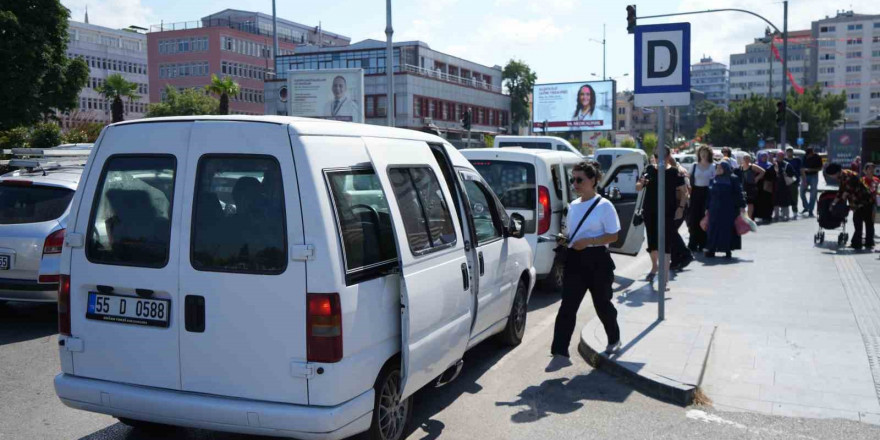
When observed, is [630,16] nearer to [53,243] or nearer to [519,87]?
[53,243]

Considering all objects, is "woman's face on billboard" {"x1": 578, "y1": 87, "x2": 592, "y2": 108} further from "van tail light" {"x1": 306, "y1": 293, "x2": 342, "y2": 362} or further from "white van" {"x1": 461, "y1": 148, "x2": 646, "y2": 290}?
"van tail light" {"x1": 306, "y1": 293, "x2": 342, "y2": 362}

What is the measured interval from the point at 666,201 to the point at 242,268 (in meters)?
7.37

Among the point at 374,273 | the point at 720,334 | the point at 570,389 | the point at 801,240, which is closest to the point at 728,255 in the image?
the point at 801,240

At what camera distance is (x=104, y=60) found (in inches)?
4161

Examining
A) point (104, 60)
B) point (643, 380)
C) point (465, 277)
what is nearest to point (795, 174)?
point (643, 380)

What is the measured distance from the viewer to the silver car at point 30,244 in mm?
7906

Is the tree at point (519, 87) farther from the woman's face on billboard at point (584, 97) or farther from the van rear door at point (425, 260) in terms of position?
the van rear door at point (425, 260)

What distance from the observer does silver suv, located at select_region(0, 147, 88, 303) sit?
25.9 ft

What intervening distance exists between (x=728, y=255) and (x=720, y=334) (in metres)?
6.09

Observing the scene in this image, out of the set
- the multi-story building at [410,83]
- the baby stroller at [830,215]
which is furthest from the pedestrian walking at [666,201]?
the multi-story building at [410,83]

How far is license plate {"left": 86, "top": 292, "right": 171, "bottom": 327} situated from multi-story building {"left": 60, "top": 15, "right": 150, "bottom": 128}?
102 m

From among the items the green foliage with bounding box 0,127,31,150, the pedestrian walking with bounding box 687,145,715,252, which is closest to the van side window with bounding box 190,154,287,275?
the pedestrian walking with bounding box 687,145,715,252

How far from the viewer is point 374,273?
179 inches

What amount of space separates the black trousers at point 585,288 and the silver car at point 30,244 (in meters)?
4.82
